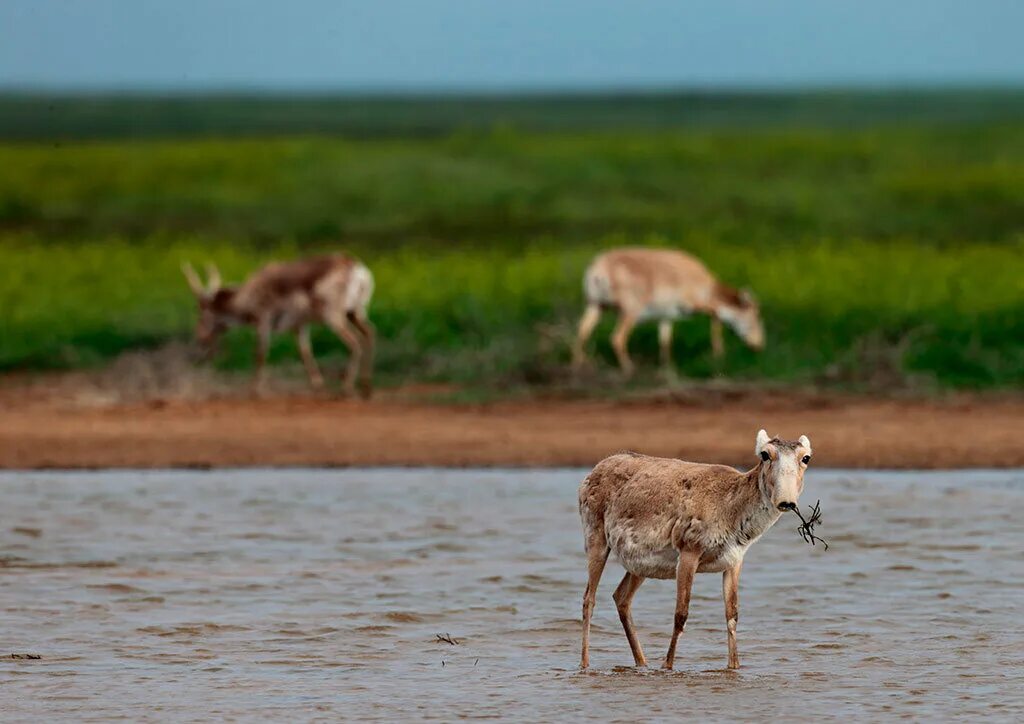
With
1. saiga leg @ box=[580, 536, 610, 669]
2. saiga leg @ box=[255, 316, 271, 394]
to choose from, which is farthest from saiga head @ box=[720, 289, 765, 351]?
saiga leg @ box=[580, 536, 610, 669]

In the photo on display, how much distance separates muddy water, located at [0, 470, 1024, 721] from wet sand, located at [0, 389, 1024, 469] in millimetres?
970

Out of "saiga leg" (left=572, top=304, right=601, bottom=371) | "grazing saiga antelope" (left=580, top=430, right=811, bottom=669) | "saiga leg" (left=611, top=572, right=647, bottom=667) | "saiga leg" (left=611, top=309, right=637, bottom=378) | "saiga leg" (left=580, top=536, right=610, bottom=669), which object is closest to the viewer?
"grazing saiga antelope" (left=580, top=430, right=811, bottom=669)

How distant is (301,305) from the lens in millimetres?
20703

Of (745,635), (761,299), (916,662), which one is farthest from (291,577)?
(761,299)

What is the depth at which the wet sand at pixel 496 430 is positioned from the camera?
55.3ft

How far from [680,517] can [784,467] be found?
0.70m

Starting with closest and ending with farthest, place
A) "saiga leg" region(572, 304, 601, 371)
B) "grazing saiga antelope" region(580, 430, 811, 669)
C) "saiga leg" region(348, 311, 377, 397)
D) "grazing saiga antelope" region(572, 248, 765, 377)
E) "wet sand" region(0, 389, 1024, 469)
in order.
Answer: "grazing saiga antelope" region(580, 430, 811, 669), "wet sand" region(0, 389, 1024, 469), "saiga leg" region(348, 311, 377, 397), "saiga leg" region(572, 304, 601, 371), "grazing saiga antelope" region(572, 248, 765, 377)

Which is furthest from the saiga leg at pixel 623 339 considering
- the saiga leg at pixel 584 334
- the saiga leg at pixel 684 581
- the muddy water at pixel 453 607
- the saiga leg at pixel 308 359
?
the saiga leg at pixel 684 581

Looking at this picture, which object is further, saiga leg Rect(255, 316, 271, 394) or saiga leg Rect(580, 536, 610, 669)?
saiga leg Rect(255, 316, 271, 394)

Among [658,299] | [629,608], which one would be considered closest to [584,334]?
[658,299]

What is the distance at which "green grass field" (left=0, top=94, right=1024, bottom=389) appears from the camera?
20.4m

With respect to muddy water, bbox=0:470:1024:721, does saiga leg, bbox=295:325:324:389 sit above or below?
above

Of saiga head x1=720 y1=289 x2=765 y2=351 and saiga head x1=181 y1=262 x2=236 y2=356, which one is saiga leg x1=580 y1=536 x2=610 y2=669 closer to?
saiga head x1=720 y1=289 x2=765 y2=351

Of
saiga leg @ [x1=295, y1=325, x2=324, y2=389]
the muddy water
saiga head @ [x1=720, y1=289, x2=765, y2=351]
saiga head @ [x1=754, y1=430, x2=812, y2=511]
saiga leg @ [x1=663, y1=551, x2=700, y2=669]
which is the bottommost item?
the muddy water
